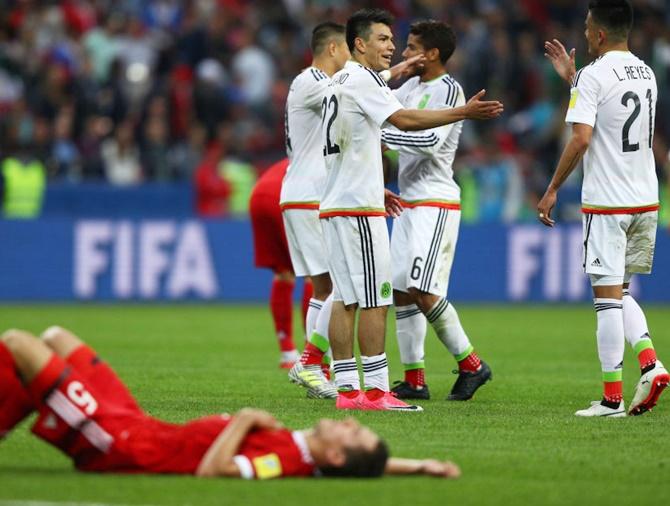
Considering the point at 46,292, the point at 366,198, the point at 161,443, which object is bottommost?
the point at 46,292

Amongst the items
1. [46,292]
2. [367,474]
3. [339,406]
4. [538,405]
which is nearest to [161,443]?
[367,474]

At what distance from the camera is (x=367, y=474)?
656cm

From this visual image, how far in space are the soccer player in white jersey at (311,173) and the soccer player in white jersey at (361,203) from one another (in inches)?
56.5

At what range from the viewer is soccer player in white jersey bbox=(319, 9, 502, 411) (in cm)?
942

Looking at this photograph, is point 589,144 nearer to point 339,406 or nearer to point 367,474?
point 339,406

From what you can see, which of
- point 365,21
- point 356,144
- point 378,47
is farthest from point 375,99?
point 365,21

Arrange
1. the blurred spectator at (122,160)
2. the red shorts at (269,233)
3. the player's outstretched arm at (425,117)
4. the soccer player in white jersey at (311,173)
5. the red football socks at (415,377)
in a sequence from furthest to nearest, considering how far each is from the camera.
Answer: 1. the blurred spectator at (122,160)
2. the red shorts at (269,233)
3. the soccer player in white jersey at (311,173)
4. the red football socks at (415,377)
5. the player's outstretched arm at (425,117)

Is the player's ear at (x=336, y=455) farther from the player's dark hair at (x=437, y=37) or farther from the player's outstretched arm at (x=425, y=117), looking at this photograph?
the player's dark hair at (x=437, y=37)

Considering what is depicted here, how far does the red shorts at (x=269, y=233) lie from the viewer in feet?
41.5

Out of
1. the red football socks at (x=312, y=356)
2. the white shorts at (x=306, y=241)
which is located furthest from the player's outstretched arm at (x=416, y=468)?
the white shorts at (x=306, y=241)

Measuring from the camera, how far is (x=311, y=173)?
11375 millimetres

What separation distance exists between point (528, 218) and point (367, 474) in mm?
15730

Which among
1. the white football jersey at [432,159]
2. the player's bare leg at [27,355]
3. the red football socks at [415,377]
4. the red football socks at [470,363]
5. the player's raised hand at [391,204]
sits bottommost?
the red football socks at [415,377]

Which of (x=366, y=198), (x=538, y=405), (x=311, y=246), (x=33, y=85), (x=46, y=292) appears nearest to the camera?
(x=366, y=198)
